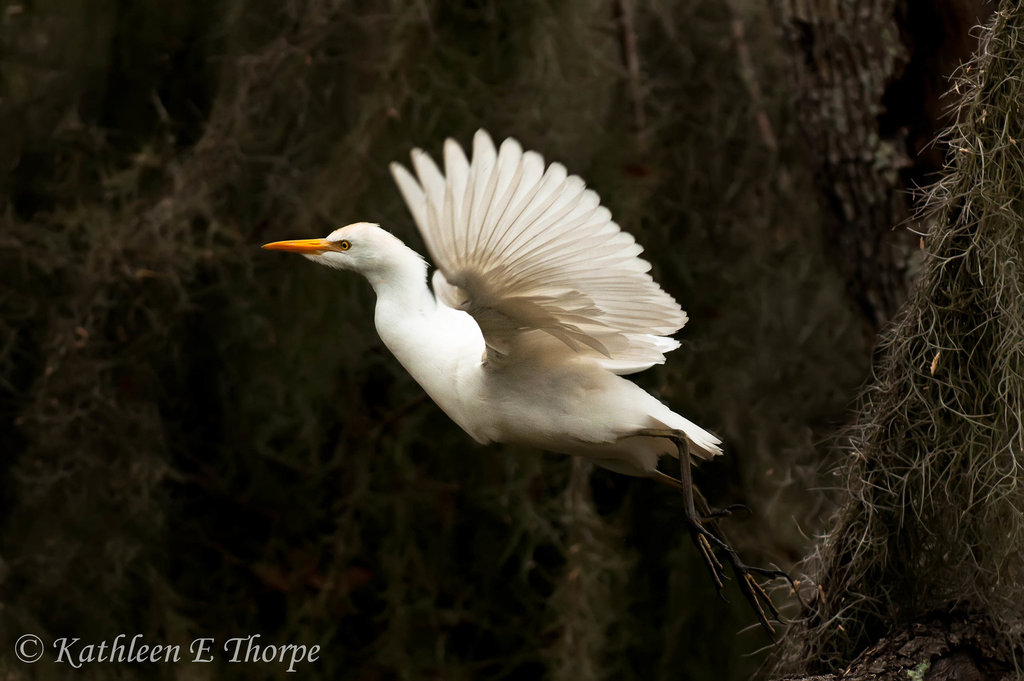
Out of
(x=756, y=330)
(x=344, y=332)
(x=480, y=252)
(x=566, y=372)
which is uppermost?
(x=480, y=252)

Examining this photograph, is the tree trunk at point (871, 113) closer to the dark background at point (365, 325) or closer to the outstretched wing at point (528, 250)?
the dark background at point (365, 325)

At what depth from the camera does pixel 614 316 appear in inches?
45.5

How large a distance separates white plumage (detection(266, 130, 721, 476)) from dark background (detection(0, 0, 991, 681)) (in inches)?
24.9

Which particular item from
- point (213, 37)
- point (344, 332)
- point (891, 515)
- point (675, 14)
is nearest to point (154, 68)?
point (213, 37)

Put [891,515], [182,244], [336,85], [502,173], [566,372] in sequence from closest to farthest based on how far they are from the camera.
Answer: [502,173], [891,515], [566,372], [182,244], [336,85]

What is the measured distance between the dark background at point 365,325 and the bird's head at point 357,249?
62cm

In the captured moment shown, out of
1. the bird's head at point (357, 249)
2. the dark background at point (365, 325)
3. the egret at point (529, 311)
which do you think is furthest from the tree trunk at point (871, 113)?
the bird's head at point (357, 249)

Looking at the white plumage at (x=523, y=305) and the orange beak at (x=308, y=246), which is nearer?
the white plumage at (x=523, y=305)

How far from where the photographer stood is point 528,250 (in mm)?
1047

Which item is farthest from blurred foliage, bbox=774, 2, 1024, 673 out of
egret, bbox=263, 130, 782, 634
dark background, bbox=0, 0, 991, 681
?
dark background, bbox=0, 0, 991, 681

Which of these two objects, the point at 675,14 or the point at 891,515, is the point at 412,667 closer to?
the point at 891,515

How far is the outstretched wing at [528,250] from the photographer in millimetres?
996

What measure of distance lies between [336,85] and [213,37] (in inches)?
10.1

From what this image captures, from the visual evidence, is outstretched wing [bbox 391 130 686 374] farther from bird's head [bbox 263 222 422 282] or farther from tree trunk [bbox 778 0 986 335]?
tree trunk [bbox 778 0 986 335]
